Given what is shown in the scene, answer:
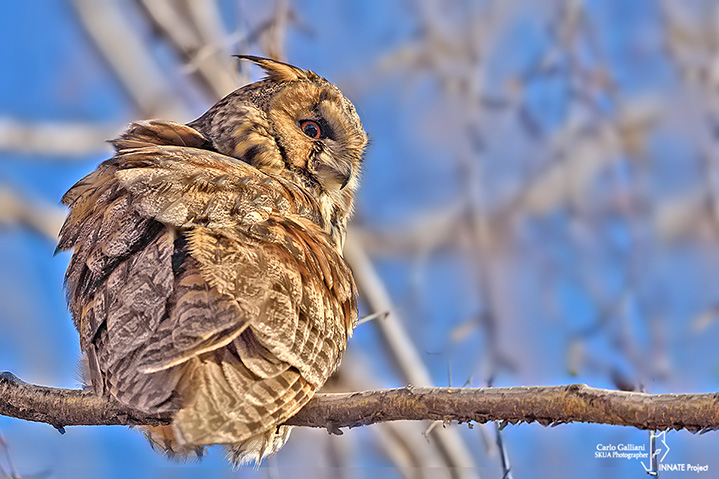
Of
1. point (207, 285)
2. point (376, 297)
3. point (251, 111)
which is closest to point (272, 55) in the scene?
point (251, 111)

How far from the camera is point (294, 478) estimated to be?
1.99m

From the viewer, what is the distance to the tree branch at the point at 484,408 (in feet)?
2.88

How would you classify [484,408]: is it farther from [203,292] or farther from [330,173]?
[330,173]

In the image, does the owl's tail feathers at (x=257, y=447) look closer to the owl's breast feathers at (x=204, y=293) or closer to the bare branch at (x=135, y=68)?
the owl's breast feathers at (x=204, y=293)

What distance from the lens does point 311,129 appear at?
150 cm

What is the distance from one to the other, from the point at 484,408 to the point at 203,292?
1.29 feet

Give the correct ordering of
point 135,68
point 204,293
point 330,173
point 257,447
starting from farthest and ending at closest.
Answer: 1. point 135,68
2. point 330,173
3. point 257,447
4. point 204,293

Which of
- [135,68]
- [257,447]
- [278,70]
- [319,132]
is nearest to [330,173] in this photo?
[319,132]

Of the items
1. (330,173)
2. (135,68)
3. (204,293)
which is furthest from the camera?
(135,68)

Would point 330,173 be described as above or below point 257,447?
above

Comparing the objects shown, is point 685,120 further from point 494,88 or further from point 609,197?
point 494,88

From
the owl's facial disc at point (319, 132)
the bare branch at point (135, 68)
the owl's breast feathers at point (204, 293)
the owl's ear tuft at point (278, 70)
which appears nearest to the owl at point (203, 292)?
the owl's breast feathers at point (204, 293)

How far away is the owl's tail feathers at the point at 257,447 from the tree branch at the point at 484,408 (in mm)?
103

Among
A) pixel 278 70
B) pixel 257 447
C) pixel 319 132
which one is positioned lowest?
pixel 257 447
